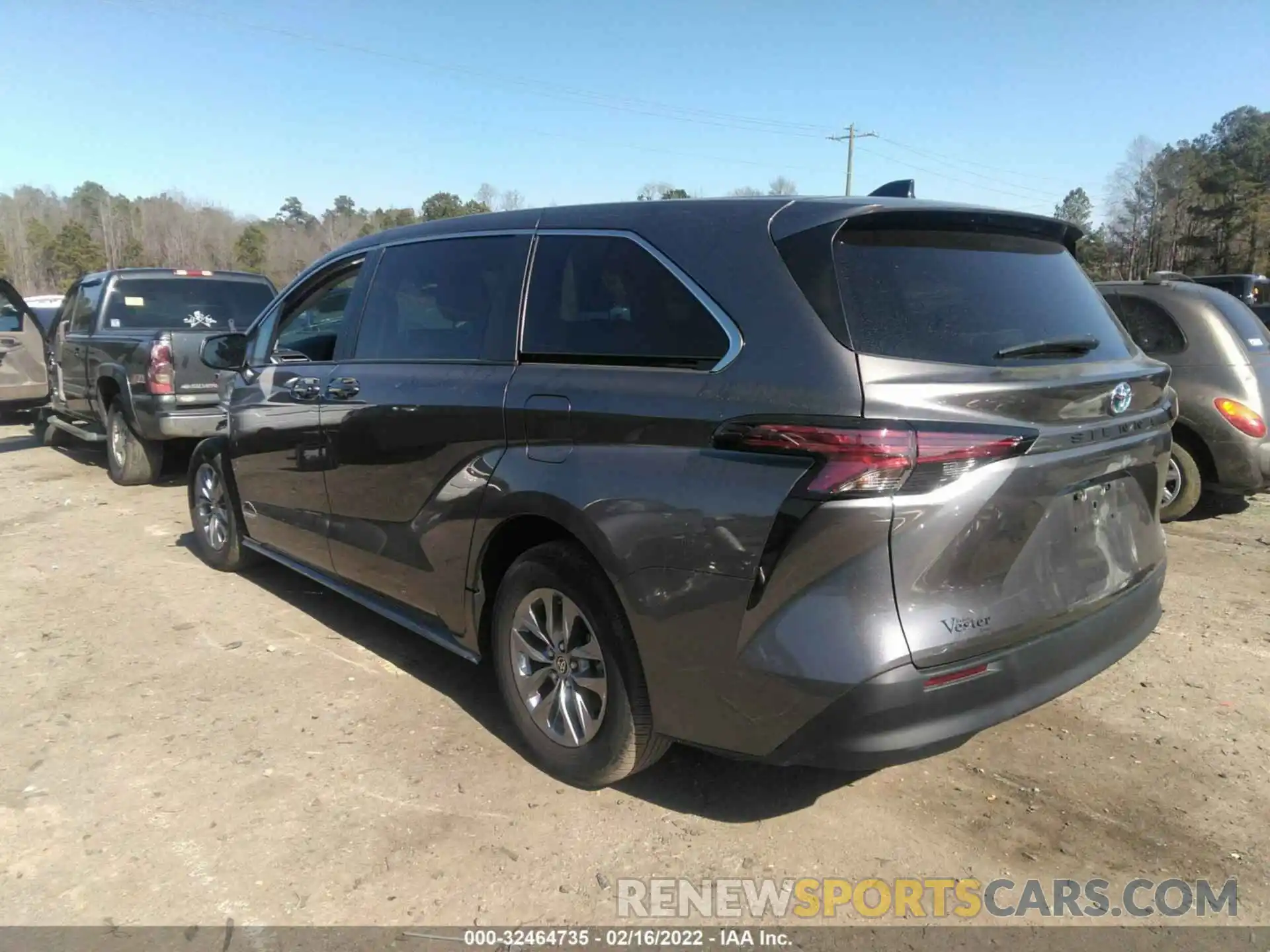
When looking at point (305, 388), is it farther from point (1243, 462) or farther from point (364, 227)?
point (364, 227)

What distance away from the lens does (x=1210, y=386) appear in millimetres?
6336

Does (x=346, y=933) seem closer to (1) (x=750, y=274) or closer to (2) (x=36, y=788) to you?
(2) (x=36, y=788)

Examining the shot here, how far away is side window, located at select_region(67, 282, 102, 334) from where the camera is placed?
8.98 meters

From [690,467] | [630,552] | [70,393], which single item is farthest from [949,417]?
[70,393]

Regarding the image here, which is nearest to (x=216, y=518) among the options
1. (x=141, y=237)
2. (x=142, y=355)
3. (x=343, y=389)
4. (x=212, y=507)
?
(x=212, y=507)

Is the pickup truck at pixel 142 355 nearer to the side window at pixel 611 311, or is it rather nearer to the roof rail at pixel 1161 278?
the side window at pixel 611 311

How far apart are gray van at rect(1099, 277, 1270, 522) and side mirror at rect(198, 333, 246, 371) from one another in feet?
19.1

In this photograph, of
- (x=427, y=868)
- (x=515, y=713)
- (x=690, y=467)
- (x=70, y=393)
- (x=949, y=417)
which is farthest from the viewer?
(x=70, y=393)

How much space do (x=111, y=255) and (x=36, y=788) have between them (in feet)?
272

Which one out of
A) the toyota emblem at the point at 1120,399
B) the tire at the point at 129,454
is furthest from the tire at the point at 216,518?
the toyota emblem at the point at 1120,399

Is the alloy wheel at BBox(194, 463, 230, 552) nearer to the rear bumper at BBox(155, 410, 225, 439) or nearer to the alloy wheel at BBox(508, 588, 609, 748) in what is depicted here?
the rear bumper at BBox(155, 410, 225, 439)

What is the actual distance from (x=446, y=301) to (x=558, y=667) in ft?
5.35

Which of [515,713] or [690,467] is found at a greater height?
[690,467]

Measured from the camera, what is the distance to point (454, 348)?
3615 mm
